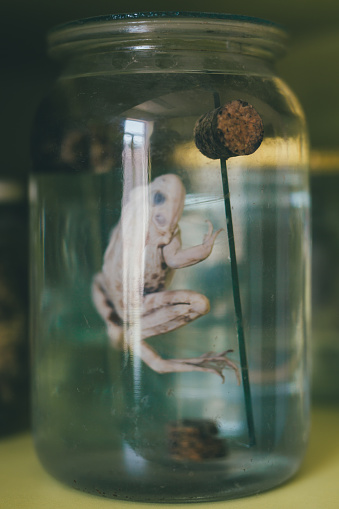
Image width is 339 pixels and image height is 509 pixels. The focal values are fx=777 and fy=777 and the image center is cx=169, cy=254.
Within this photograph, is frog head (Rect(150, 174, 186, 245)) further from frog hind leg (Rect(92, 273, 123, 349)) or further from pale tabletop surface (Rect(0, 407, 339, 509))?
pale tabletop surface (Rect(0, 407, 339, 509))

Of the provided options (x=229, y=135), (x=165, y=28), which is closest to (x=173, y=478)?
(x=229, y=135)

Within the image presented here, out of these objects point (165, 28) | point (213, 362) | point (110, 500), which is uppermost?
point (165, 28)

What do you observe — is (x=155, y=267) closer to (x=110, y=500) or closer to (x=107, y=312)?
(x=107, y=312)

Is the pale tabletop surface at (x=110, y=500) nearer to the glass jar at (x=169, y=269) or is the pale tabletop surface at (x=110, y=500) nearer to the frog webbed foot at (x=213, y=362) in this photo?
the glass jar at (x=169, y=269)

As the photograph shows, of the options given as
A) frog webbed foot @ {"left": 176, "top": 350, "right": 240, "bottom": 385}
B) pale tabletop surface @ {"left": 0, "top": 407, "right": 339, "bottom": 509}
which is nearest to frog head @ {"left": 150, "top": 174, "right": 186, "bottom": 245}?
frog webbed foot @ {"left": 176, "top": 350, "right": 240, "bottom": 385}

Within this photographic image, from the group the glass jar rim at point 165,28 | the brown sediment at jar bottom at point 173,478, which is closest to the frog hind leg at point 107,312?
the brown sediment at jar bottom at point 173,478

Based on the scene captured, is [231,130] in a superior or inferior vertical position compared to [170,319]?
superior
